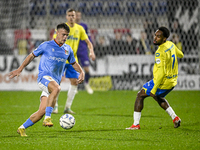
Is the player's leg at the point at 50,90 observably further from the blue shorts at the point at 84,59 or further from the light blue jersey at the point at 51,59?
the blue shorts at the point at 84,59

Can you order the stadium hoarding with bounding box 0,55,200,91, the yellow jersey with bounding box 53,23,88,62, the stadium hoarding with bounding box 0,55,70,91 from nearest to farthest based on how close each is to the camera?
the yellow jersey with bounding box 53,23,88,62
the stadium hoarding with bounding box 0,55,200,91
the stadium hoarding with bounding box 0,55,70,91

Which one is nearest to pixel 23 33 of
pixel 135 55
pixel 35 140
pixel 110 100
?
pixel 135 55

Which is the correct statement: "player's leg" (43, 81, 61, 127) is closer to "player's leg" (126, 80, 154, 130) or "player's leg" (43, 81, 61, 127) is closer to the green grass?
the green grass

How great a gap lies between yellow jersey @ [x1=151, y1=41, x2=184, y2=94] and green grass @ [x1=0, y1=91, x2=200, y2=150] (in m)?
0.67

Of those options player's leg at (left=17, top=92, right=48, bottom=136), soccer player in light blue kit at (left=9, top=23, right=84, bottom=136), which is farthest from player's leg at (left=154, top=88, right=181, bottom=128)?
player's leg at (left=17, top=92, right=48, bottom=136)

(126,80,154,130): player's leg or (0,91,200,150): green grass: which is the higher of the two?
(126,80,154,130): player's leg

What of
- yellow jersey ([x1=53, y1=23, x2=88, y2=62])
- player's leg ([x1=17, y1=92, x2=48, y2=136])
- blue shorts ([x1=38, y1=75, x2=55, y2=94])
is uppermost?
yellow jersey ([x1=53, y1=23, x2=88, y2=62])

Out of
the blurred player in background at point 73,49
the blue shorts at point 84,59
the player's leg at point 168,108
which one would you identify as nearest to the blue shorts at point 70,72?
the blurred player in background at point 73,49

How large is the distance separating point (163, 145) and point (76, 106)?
4.32m

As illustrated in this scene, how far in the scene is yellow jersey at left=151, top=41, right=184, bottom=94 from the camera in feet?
16.1

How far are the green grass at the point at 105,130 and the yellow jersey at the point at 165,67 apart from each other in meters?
0.67

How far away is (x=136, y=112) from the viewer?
201 inches

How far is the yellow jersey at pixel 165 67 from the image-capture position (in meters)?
4.90

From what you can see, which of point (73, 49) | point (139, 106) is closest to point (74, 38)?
point (73, 49)
